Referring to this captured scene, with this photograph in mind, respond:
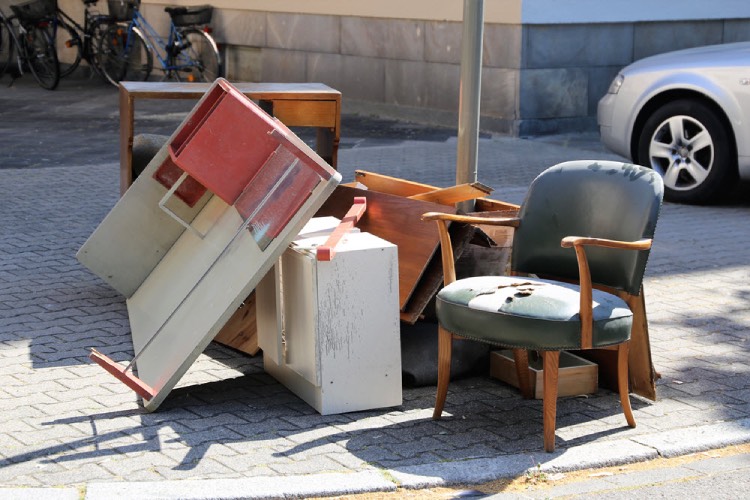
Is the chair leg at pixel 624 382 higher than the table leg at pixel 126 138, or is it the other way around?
the table leg at pixel 126 138

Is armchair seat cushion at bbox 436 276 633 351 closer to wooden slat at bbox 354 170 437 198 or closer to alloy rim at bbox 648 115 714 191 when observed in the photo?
wooden slat at bbox 354 170 437 198

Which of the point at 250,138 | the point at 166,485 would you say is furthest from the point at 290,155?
the point at 166,485

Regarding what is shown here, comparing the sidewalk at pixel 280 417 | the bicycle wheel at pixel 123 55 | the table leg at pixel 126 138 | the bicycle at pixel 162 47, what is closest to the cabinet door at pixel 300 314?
the sidewalk at pixel 280 417

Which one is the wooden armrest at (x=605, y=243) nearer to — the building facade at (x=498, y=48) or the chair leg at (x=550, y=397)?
the chair leg at (x=550, y=397)

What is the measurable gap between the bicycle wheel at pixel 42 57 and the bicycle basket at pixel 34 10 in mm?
211

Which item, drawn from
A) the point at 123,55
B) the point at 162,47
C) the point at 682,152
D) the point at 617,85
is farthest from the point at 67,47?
the point at 682,152

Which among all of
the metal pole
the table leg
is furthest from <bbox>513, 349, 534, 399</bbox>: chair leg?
the table leg

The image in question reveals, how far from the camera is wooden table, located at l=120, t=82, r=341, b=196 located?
658 cm

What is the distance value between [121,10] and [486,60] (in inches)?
264

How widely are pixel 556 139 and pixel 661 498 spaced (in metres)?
9.71

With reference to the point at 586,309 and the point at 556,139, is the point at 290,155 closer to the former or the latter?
the point at 586,309

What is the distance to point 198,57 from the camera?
17.8 m

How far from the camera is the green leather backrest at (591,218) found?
200 inches

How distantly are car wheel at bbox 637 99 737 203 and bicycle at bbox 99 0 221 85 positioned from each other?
27.9ft
